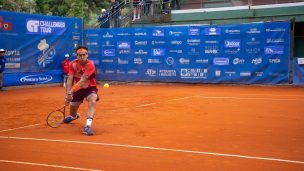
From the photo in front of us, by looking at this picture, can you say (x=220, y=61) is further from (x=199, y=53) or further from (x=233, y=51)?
(x=199, y=53)

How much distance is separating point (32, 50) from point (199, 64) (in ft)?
27.4

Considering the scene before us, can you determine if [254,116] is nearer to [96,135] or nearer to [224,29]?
[96,135]

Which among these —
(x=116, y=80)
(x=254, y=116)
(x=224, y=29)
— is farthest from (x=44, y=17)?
(x=254, y=116)

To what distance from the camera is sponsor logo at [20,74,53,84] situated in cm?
2122

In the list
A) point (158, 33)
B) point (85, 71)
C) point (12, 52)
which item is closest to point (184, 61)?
point (158, 33)

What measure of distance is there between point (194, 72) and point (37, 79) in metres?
7.92

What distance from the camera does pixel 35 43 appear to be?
21797 millimetres

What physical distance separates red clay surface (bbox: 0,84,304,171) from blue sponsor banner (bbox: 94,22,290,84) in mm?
6187

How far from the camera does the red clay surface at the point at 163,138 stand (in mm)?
6305

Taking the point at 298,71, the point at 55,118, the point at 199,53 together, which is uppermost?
the point at 199,53

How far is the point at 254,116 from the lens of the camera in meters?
11.0

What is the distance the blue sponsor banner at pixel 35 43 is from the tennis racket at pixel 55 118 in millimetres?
11059

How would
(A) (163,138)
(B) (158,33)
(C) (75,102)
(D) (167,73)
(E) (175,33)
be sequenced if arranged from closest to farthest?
(A) (163,138) → (C) (75,102) → (E) (175,33) → (D) (167,73) → (B) (158,33)

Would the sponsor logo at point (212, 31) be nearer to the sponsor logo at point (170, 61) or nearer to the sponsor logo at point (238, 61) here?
the sponsor logo at point (238, 61)
